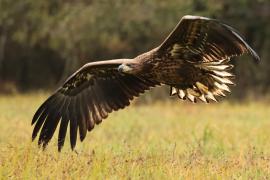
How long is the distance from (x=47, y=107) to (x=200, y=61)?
208 centimetres

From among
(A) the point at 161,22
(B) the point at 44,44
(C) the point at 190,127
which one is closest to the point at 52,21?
(B) the point at 44,44

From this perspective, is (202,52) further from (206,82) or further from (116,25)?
(116,25)

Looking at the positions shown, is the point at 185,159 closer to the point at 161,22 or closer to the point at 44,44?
the point at 161,22

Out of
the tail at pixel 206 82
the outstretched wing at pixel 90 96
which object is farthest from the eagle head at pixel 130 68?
the tail at pixel 206 82

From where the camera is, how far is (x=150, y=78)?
9.04 meters

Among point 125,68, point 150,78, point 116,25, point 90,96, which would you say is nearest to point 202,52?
point 150,78

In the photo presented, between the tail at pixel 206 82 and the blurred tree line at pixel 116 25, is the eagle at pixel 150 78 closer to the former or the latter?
the tail at pixel 206 82

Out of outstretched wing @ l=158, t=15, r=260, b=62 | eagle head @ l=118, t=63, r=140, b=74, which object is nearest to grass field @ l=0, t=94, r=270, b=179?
eagle head @ l=118, t=63, r=140, b=74

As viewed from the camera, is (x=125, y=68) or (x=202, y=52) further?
(x=125, y=68)

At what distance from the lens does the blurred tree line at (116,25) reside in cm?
2273

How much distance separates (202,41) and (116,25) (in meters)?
14.7

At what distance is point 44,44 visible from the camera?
2586 centimetres

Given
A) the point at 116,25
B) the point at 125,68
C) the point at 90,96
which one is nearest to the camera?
the point at 125,68

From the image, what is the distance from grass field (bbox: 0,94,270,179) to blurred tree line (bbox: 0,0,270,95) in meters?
6.41
